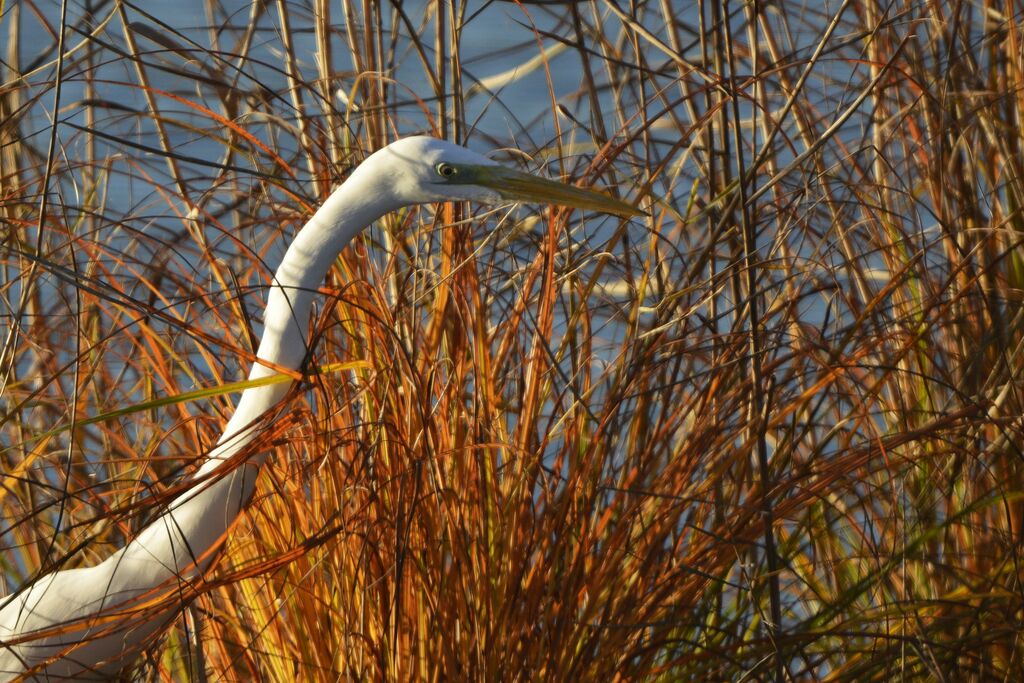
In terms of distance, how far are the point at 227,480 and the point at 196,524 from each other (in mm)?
49

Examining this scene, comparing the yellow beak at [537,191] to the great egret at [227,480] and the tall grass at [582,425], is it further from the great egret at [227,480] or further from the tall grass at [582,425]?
the tall grass at [582,425]

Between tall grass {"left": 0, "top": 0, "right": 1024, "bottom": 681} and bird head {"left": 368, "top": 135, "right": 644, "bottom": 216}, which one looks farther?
tall grass {"left": 0, "top": 0, "right": 1024, "bottom": 681}

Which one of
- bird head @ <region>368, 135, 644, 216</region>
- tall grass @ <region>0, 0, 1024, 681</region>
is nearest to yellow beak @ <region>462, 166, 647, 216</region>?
bird head @ <region>368, 135, 644, 216</region>

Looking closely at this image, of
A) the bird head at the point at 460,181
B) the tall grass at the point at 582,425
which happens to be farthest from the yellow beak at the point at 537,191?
the tall grass at the point at 582,425

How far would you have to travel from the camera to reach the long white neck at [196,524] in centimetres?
101

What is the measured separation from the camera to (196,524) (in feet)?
3.51

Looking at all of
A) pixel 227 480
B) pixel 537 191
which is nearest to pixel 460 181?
pixel 537 191

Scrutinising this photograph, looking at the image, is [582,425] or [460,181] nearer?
[460,181]

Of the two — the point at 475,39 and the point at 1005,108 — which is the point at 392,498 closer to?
the point at 1005,108

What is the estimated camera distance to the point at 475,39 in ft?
17.8

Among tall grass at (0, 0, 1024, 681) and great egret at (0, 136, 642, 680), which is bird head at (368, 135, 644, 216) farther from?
tall grass at (0, 0, 1024, 681)

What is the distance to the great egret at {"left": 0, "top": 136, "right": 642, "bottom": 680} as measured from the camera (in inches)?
39.5

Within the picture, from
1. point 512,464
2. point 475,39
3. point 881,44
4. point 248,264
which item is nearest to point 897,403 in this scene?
point 881,44

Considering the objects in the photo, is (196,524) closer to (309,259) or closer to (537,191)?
(309,259)
